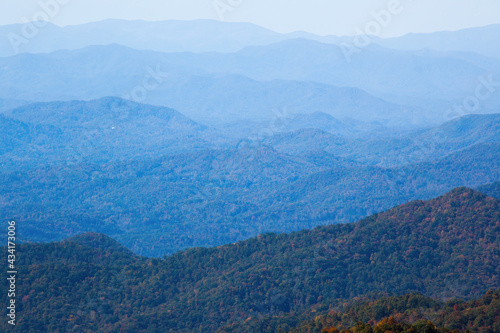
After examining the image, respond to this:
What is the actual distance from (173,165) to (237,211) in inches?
1087

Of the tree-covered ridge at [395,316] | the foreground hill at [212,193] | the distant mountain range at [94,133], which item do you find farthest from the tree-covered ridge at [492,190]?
A: the distant mountain range at [94,133]

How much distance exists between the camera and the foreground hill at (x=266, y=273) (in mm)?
36438

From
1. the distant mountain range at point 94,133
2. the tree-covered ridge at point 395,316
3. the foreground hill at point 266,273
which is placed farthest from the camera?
the distant mountain range at point 94,133

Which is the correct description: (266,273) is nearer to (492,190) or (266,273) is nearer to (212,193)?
(492,190)

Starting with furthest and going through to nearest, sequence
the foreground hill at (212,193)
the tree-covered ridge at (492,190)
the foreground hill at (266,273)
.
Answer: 1. the foreground hill at (212,193)
2. the tree-covered ridge at (492,190)
3. the foreground hill at (266,273)

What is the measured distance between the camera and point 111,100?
14675 centimetres

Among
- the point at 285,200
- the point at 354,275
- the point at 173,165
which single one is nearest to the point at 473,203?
the point at 354,275

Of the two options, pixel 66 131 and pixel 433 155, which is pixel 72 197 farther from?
pixel 433 155

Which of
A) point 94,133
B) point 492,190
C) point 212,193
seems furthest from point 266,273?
point 94,133

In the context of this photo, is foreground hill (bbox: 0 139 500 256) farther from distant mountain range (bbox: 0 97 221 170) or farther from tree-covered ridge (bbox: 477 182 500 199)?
distant mountain range (bbox: 0 97 221 170)

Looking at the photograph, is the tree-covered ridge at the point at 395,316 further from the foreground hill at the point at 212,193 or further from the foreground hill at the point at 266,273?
the foreground hill at the point at 212,193

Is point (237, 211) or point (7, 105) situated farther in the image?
point (7, 105)

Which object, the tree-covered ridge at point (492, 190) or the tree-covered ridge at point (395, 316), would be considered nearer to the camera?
the tree-covered ridge at point (395, 316)

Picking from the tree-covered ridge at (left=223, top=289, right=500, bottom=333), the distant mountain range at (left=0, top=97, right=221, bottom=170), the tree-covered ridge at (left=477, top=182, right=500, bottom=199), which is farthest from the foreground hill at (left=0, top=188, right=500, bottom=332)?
the distant mountain range at (left=0, top=97, right=221, bottom=170)
